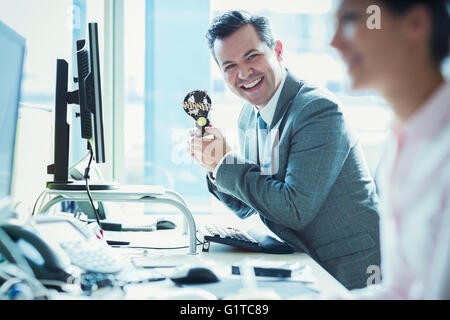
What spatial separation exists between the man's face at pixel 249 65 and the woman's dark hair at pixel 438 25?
81cm

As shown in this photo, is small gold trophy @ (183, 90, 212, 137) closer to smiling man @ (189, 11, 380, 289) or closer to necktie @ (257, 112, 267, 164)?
smiling man @ (189, 11, 380, 289)

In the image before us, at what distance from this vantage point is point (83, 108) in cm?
98

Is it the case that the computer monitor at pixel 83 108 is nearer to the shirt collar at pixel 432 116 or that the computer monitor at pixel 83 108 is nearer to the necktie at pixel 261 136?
the necktie at pixel 261 136

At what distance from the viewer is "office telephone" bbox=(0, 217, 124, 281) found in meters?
0.60

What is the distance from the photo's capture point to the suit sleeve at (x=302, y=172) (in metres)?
0.94

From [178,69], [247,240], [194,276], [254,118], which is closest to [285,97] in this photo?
[254,118]

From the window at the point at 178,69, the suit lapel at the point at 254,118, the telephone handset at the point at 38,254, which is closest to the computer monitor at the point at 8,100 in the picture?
the telephone handset at the point at 38,254

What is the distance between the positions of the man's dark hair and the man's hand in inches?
12.7

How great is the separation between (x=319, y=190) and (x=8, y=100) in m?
0.64

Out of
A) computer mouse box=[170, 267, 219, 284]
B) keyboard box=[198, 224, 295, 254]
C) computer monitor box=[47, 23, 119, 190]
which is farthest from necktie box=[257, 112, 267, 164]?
computer mouse box=[170, 267, 219, 284]

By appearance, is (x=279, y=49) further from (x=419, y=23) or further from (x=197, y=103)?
(x=419, y=23)

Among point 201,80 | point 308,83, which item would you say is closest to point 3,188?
point 308,83

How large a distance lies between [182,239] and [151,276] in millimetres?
430
